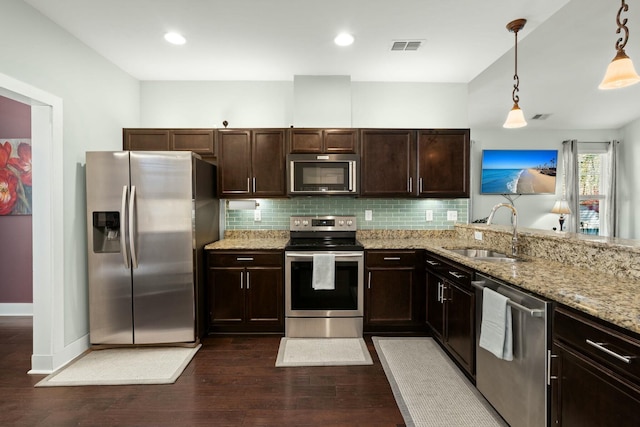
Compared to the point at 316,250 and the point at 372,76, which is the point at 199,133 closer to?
the point at 316,250

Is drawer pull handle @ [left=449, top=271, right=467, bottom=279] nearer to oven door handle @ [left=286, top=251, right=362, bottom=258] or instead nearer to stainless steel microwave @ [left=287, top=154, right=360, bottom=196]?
oven door handle @ [left=286, top=251, right=362, bottom=258]

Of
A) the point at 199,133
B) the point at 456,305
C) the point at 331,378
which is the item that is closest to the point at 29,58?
the point at 199,133

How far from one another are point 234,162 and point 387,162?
5.86ft

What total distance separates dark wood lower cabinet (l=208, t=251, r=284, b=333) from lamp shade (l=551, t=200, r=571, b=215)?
5583 millimetres

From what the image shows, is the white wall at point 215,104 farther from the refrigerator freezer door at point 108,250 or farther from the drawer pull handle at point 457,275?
the drawer pull handle at point 457,275

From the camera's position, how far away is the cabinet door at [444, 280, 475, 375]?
2309 millimetres

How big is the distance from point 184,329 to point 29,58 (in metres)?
2.59

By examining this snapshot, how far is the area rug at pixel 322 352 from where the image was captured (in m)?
2.74

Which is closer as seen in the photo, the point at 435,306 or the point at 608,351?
the point at 608,351

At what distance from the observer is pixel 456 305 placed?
2.55 m

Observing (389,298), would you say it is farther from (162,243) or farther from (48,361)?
(48,361)

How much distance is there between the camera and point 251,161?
3590 millimetres

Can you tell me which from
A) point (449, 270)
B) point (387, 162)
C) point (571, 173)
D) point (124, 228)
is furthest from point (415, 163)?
point (571, 173)

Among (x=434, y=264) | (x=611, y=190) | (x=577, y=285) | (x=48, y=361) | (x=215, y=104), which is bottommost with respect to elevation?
(x=48, y=361)
